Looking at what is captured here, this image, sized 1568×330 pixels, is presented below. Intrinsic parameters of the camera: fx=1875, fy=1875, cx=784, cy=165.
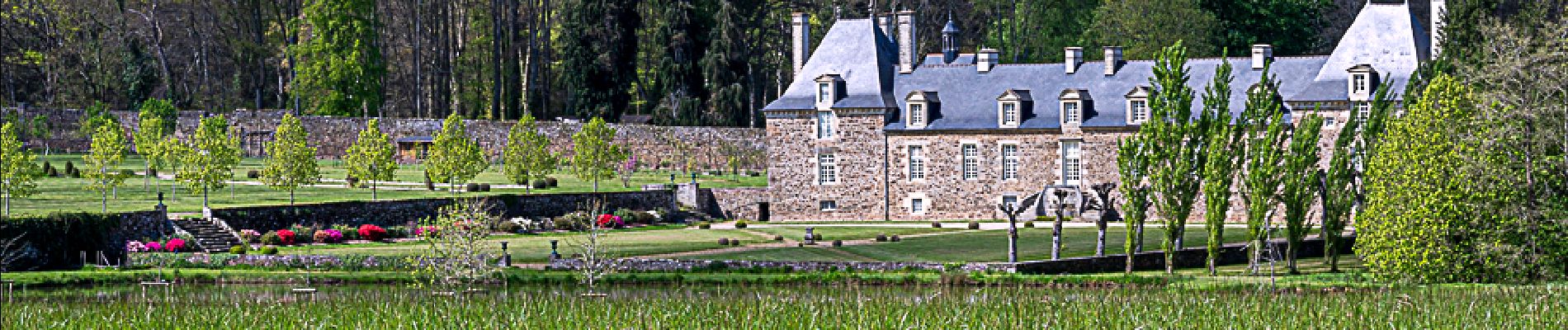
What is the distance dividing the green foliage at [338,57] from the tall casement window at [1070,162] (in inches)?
1488

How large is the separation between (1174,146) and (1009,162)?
2244 centimetres

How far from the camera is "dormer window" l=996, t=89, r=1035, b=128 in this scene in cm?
6700

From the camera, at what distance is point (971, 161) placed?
→ 68.1m

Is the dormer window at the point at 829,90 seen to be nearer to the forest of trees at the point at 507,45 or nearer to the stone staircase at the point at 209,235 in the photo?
the forest of trees at the point at 507,45

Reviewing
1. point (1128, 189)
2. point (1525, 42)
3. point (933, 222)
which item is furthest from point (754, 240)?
point (1525, 42)

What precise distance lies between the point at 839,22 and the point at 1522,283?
36.7 m

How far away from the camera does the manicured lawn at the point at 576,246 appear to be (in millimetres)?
51156

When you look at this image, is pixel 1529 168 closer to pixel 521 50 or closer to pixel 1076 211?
pixel 1076 211

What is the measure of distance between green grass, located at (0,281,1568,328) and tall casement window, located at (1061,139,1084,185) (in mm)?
30190

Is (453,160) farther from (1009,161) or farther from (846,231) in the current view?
(1009,161)

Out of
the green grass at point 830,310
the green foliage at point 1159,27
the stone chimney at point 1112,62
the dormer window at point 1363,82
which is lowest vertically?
the green grass at point 830,310

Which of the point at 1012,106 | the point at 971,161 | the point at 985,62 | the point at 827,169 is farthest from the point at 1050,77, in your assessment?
the point at 827,169

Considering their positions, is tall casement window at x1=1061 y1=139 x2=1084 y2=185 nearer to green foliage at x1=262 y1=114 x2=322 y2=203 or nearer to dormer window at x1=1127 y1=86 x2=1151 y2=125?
dormer window at x1=1127 y1=86 x2=1151 y2=125

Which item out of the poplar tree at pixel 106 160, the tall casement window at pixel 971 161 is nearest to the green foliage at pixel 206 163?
the poplar tree at pixel 106 160
